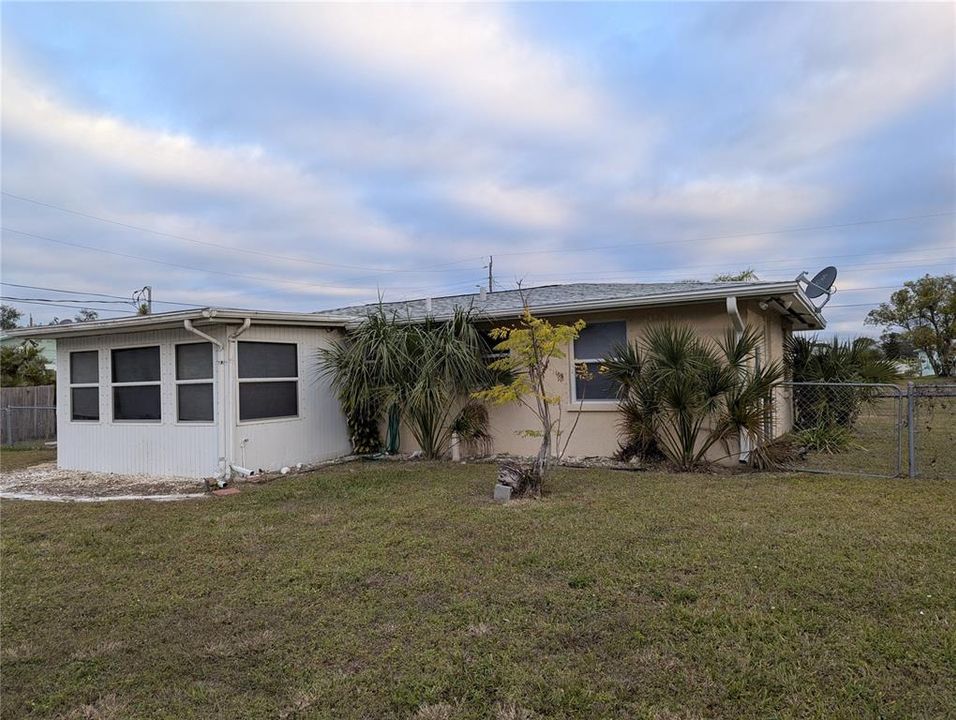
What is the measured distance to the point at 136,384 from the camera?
9.41 m

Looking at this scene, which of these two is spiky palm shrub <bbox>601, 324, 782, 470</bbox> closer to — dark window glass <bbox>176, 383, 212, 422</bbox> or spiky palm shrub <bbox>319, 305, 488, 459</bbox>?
spiky palm shrub <bbox>319, 305, 488, 459</bbox>

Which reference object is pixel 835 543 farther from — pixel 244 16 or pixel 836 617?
pixel 244 16

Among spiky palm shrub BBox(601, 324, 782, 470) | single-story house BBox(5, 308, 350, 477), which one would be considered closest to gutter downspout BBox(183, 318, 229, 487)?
single-story house BBox(5, 308, 350, 477)

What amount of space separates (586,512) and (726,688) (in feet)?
10.3

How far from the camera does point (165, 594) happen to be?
13.1ft

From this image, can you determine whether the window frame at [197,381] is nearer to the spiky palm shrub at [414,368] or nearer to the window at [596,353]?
the spiky palm shrub at [414,368]

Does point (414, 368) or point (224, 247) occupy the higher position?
point (224, 247)

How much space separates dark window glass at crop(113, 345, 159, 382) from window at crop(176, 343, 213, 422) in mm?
602

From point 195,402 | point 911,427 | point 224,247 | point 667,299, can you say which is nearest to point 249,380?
point 195,402

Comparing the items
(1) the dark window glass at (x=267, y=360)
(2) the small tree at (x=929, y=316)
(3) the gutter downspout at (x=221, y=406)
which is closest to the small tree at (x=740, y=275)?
(2) the small tree at (x=929, y=316)

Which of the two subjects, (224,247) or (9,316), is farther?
(9,316)

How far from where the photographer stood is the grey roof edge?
26.8 feet

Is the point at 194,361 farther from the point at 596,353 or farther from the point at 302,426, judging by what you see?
the point at 596,353

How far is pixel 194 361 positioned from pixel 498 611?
23.6 ft
